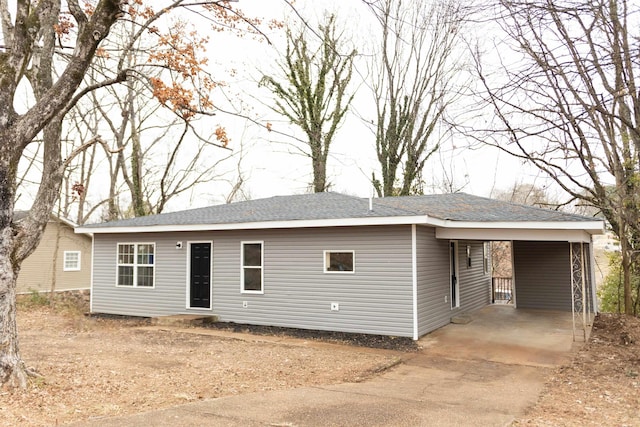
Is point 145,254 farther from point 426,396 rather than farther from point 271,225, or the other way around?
point 426,396

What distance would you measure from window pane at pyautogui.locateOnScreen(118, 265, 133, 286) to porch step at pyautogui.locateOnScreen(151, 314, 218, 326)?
6.41 feet

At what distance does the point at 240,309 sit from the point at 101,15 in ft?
24.6

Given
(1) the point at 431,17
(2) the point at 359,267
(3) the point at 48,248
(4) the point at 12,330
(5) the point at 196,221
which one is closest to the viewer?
(4) the point at 12,330

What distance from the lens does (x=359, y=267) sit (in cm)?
1007

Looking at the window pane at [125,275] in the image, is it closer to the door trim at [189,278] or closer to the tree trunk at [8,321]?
the door trim at [189,278]

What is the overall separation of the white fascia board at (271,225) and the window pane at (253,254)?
604 millimetres

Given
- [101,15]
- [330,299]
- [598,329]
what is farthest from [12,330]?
[598,329]

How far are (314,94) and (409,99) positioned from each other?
4414mm

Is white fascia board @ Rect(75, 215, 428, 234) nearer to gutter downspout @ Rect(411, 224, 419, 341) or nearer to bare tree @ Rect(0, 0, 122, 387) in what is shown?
gutter downspout @ Rect(411, 224, 419, 341)

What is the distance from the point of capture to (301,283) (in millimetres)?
10773

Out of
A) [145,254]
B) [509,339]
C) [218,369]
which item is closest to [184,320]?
[145,254]

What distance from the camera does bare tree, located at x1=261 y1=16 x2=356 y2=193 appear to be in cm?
2144

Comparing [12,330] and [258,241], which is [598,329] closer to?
[258,241]

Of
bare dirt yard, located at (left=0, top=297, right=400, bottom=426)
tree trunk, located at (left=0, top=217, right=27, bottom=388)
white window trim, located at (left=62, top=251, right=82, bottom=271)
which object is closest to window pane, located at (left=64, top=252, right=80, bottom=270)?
white window trim, located at (left=62, top=251, right=82, bottom=271)
